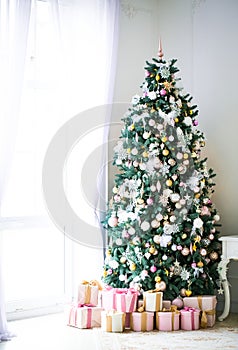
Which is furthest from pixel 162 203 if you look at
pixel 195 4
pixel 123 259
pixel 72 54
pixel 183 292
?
pixel 195 4

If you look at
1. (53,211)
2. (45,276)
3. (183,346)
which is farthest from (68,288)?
(183,346)

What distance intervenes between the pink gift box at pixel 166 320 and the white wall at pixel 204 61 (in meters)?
0.92

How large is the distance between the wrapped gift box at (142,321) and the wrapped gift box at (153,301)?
4 cm

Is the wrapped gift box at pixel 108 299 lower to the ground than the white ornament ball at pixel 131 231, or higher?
lower

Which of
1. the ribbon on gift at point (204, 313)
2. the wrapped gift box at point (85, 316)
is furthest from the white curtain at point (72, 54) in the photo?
the ribbon on gift at point (204, 313)

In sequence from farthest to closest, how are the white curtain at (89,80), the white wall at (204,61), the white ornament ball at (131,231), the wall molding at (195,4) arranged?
the wall molding at (195,4) < the white wall at (204,61) < the white curtain at (89,80) < the white ornament ball at (131,231)

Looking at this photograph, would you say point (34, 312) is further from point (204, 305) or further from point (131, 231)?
point (204, 305)

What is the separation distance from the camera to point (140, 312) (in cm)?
534

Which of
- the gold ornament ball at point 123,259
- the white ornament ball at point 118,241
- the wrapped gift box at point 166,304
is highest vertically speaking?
the white ornament ball at point 118,241

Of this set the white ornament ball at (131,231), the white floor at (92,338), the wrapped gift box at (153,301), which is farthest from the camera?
the white ornament ball at (131,231)

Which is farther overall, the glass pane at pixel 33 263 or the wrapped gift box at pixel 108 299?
the glass pane at pixel 33 263

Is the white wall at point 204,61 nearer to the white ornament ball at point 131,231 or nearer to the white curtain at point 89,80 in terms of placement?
the white curtain at point 89,80

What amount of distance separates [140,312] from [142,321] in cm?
7

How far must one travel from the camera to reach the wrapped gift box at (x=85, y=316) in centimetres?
535
